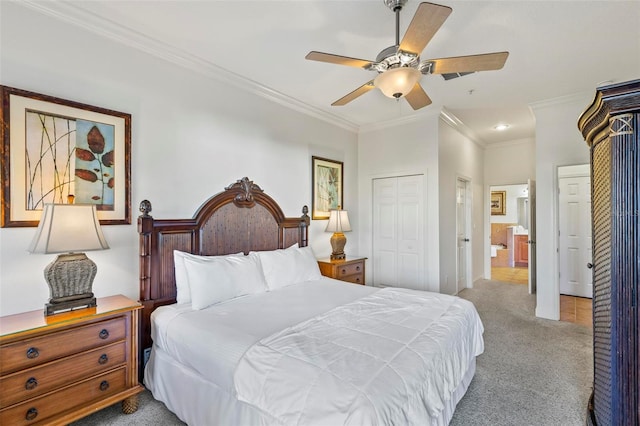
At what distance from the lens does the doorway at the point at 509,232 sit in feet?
24.9

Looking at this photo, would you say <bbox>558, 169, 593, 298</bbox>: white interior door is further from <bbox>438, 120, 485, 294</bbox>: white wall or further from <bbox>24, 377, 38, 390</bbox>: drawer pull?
<bbox>24, 377, 38, 390</bbox>: drawer pull

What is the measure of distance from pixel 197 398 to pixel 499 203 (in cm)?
913

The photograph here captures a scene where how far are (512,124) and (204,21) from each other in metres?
4.78

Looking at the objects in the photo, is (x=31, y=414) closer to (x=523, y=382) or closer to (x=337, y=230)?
(x=337, y=230)

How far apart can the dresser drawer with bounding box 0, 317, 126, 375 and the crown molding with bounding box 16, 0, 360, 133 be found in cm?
217

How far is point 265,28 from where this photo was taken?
7.82ft

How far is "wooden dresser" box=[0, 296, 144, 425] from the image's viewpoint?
1.61 m

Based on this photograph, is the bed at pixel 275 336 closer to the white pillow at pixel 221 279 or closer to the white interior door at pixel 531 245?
the white pillow at pixel 221 279

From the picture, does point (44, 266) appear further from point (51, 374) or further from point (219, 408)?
point (219, 408)

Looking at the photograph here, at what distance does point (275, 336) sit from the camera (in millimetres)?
1696

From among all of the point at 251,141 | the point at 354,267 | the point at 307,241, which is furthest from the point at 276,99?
the point at 354,267

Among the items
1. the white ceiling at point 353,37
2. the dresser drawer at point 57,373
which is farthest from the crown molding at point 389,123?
the dresser drawer at point 57,373

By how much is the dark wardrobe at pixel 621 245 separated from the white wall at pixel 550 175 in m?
2.73

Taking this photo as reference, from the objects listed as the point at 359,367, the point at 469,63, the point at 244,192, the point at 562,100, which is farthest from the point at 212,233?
the point at 562,100
